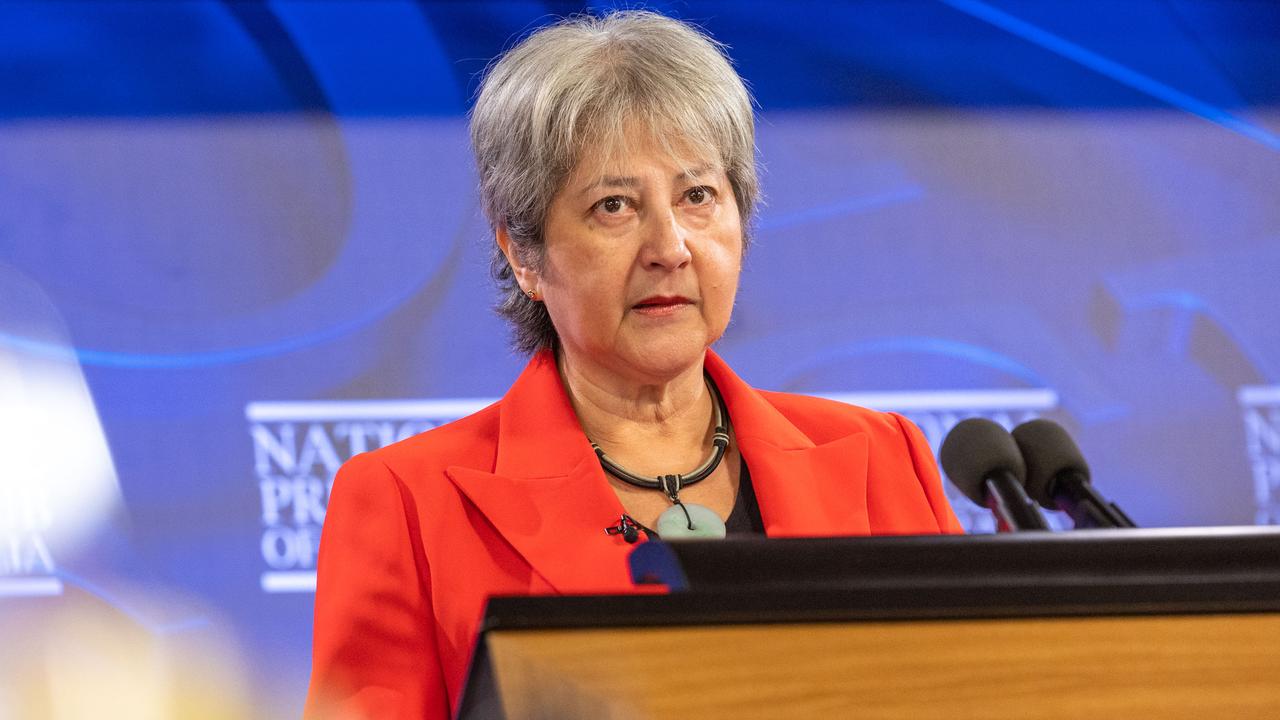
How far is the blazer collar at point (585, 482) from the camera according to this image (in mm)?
1828

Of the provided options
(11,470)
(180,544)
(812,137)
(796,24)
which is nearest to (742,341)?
(812,137)

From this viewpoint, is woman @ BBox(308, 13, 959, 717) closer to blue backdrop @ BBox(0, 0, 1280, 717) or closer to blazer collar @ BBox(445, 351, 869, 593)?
blazer collar @ BBox(445, 351, 869, 593)

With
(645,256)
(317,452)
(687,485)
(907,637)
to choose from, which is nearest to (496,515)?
(687,485)


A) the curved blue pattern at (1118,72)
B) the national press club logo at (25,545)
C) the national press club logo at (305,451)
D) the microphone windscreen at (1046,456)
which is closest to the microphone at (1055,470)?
the microphone windscreen at (1046,456)

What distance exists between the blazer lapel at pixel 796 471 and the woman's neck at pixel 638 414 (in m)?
0.09

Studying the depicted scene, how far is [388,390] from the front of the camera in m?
3.31

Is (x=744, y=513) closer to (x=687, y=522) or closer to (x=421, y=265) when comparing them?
(x=687, y=522)

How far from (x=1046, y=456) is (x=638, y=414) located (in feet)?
2.54

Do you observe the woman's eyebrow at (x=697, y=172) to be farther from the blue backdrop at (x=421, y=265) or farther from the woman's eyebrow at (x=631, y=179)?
the blue backdrop at (x=421, y=265)

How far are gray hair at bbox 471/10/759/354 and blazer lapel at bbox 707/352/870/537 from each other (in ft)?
1.13

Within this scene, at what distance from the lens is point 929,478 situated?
2123 millimetres

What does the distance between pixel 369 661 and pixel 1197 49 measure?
3061 mm

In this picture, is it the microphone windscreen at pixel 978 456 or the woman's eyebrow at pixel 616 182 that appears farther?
the woman's eyebrow at pixel 616 182

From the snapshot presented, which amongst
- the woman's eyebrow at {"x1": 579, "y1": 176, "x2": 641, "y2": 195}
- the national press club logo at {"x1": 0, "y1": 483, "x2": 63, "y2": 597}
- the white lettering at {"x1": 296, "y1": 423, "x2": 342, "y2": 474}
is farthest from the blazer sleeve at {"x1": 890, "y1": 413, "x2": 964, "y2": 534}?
the national press club logo at {"x1": 0, "y1": 483, "x2": 63, "y2": 597}
